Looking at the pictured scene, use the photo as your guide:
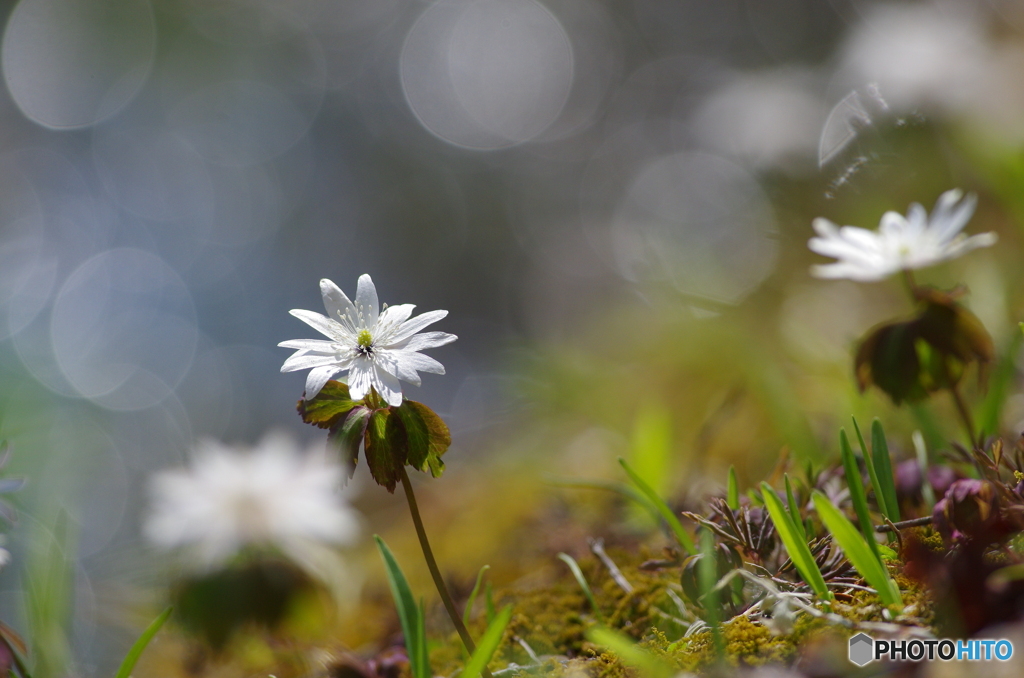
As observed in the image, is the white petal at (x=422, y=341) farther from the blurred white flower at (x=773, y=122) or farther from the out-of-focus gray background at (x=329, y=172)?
the out-of-focus gray background at (x=329, y=172)

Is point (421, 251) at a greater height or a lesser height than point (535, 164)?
lesser

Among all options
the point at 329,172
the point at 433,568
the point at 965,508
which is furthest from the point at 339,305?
the point at 329,172

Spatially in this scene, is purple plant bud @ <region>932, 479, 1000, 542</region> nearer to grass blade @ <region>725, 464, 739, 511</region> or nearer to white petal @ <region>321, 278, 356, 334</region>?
grass blade @ <region>725, 464, 739, 511</region>

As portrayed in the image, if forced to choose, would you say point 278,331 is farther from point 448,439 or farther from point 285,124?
point 448,439

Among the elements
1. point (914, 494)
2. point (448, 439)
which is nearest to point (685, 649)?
point (448, 439)

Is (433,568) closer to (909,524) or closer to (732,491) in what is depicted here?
(732,491)

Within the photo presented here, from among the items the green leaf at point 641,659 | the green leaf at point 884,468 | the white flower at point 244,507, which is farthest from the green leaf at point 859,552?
the white flower at point 244,507

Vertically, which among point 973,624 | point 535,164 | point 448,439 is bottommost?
point 973,624
